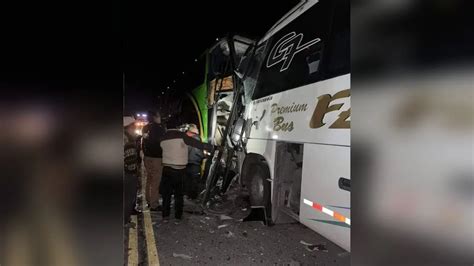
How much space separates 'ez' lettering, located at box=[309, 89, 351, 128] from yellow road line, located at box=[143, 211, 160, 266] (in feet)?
8.02

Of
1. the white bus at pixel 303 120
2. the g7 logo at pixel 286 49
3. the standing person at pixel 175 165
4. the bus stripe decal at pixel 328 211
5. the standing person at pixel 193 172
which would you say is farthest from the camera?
the standing person at pixel 193 172

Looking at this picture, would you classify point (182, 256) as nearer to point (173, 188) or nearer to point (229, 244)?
point (229, 244)

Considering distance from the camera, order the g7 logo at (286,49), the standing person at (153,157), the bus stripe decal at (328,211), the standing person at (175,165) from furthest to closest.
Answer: the standing person at (153,157) → the standing person at (175,165) → the g7 logo at (286,49) → the bus stripe decal at (328,211)

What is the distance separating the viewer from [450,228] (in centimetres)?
92

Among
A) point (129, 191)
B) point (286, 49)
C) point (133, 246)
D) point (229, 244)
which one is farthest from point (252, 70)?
point (133, 246)

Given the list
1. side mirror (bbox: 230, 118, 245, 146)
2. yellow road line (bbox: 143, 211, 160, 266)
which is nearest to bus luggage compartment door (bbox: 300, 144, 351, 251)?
yellow road line (bbox: 143, 211, 160, 266)

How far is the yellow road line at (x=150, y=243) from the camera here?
3947 mm

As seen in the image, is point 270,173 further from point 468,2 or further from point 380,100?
point 468,2

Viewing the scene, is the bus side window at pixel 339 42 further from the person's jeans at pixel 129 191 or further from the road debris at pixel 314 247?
the person's jeans at pixel 129 191

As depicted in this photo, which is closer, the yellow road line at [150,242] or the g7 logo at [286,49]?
the yellow road line at [150,242]

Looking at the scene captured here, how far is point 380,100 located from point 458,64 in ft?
0.95

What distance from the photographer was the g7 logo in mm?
4445

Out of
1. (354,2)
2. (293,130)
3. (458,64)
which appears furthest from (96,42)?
(293,130)

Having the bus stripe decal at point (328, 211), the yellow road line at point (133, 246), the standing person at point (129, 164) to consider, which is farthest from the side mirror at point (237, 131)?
the bus stripe decal at point (328, 211)
